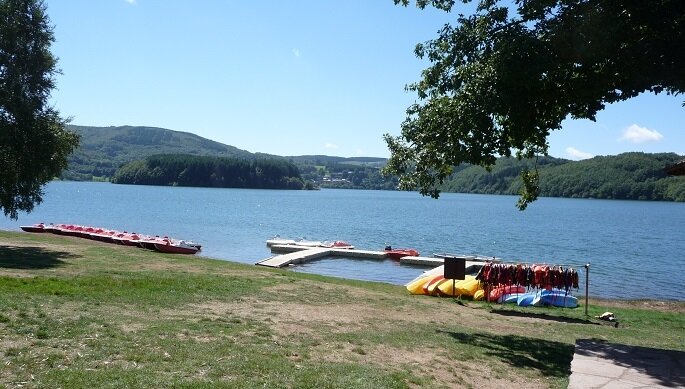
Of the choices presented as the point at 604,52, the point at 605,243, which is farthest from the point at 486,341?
the point at 605,243

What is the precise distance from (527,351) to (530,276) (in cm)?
869

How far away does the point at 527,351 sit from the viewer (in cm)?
1184

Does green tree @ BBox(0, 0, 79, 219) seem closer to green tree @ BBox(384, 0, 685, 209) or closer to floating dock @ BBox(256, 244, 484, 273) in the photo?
floating dock @ BBox(256, 244, 484, 273)

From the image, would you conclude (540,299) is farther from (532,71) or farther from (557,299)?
(532,71)

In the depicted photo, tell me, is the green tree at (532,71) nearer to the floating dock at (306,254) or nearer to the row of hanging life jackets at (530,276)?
the row of hanging life jackets at (530,276)

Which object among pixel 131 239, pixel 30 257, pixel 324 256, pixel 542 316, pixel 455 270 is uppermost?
pixel 455 270

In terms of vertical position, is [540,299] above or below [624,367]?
below

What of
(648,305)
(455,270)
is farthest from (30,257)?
(648,305)

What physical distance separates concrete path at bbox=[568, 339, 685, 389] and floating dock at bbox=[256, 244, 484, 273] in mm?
27239

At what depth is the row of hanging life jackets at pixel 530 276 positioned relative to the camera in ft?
65.7

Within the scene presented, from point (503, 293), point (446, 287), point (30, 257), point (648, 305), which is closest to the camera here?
point (503, 293)

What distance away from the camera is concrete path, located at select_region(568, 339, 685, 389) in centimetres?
777

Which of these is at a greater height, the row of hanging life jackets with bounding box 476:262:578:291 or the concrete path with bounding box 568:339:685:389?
the concrete path with bounding box 568:339:685:389

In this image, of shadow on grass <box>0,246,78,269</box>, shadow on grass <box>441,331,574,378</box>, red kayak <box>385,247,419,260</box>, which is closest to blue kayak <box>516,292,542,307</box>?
shadow on grass <box>441,331,574,378</box>
